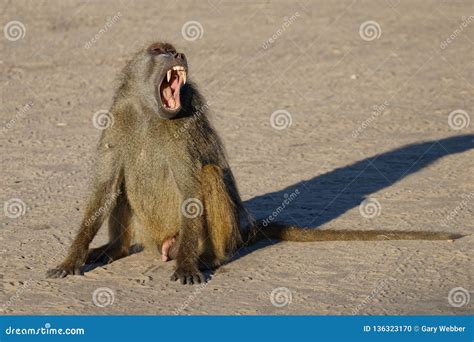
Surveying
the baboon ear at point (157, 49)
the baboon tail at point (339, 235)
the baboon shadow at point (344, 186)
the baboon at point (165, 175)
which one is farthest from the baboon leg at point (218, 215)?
the baboon ear at point (157, 49)

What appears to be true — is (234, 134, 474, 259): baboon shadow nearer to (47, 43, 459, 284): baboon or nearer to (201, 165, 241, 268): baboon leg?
(201, 165, 241, 268): baboon leg

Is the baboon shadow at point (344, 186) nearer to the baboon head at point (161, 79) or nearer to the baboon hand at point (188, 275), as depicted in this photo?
the baboon hand at point (188, 275)

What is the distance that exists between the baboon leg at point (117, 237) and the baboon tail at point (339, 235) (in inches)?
30.5

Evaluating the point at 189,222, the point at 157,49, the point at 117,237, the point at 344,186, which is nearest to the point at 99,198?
the point at 117,237

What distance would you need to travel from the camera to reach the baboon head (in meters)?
6.16

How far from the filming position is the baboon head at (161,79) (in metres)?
6.16

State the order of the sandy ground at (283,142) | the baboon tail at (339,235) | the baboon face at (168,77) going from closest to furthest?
the sandy ground at (283,142), the baboon face at (168,77), the baboon tail at (339,235)

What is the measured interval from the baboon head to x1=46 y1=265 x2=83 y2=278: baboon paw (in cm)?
103

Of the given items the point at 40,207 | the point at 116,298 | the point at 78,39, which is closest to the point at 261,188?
the point at 40,207

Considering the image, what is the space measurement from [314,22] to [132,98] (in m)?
7.80

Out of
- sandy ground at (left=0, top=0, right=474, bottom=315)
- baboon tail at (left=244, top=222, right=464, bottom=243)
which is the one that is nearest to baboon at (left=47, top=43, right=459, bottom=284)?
sandy ground at (left=0, top=0, right=474, bottom=315)

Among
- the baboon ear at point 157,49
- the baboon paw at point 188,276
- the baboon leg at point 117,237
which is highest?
the baboon ear at point 157,49

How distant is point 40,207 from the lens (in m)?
7.58

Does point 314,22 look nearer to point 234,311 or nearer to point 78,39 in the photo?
point 78,39
